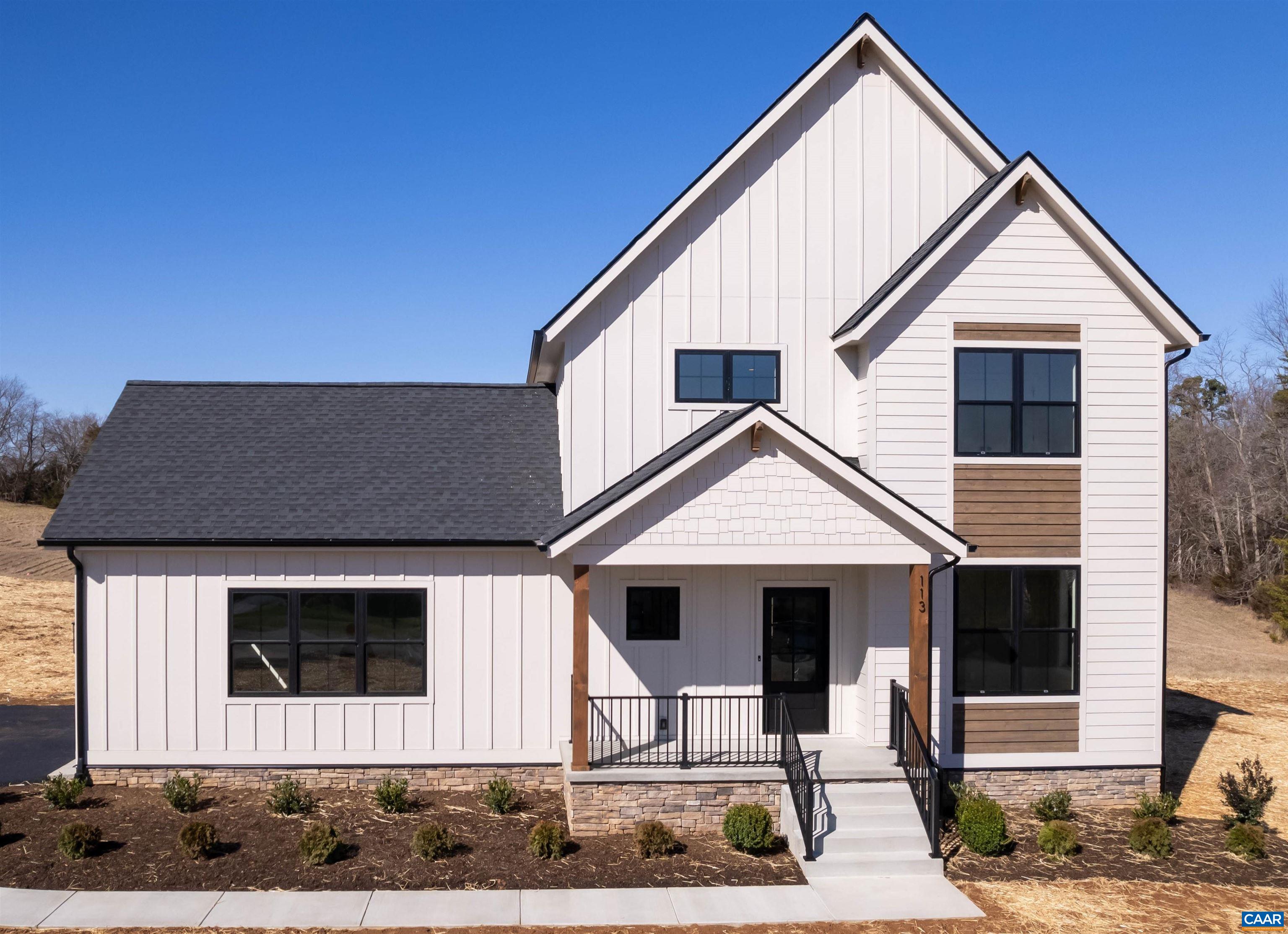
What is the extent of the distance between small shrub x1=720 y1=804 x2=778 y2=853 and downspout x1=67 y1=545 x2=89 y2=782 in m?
8.51

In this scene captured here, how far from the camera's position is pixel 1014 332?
12.9 meters

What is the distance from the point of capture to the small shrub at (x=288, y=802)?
37.7ft

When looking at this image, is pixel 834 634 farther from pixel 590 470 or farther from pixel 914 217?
pixel 914 217

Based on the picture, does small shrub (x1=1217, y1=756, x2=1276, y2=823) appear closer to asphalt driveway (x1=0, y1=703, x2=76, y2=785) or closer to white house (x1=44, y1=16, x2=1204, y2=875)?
white house (x1=44, y1=16, x2=1204, y2=875)

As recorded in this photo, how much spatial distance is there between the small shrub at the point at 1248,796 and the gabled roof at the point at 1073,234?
5.85 meters

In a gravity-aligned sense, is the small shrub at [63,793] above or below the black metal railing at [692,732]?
below

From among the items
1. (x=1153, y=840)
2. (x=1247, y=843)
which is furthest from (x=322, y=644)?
(x=1247, y=843)

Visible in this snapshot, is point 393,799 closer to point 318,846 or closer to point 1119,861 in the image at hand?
point 318,846

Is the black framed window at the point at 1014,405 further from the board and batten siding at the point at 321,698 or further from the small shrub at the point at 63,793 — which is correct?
the small shrub at the point at 63,793

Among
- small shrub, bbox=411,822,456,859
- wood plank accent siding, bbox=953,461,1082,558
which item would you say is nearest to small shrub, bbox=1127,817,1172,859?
wood plank accent siding, bbox=953,461,1082,558

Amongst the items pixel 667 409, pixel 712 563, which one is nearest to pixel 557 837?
pixel 712 563

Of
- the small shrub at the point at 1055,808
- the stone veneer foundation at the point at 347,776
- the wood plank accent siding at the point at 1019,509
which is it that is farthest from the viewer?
the wood plank accent siding at the point at 1019,509

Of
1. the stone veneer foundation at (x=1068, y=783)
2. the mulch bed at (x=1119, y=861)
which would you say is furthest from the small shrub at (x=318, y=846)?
the stone veneer foundation at (x=1068, y=783)

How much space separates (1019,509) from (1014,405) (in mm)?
1418
